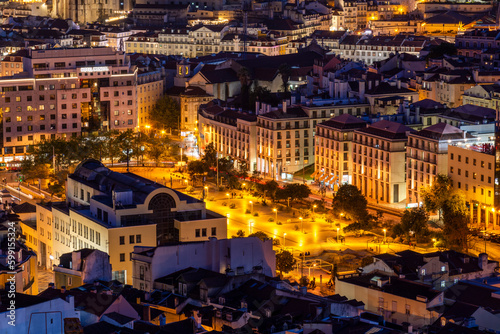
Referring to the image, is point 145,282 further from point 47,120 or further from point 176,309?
point 47,120

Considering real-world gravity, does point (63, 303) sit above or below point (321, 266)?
above

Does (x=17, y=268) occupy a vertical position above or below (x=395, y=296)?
above

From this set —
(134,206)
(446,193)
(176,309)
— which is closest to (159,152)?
(446,193)

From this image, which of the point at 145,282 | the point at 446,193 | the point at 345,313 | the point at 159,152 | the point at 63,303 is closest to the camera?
the point at 63,303

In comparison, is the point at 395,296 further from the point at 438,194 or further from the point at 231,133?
the point at 231,133

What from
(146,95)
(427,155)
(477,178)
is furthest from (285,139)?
(146,95)

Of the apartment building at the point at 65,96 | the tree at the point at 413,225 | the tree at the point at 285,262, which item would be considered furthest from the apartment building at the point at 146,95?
the tree at the point at 285,262

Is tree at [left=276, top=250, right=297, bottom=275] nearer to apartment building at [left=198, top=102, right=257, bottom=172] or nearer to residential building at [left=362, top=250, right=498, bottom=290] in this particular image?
residential building at [left=362, top=250, right=498, bottom=290]
